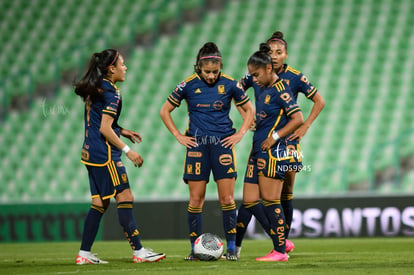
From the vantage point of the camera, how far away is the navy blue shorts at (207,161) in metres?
6.29

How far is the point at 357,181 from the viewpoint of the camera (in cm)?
1209

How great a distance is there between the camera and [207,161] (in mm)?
6324

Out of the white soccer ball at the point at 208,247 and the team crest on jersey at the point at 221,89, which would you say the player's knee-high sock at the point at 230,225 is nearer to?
the white soccer ball at the point at 208,247

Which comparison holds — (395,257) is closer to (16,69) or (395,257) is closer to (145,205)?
(145,205)

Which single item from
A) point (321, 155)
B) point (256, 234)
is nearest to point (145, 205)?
point (256, 234)

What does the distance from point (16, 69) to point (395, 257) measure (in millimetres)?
10532

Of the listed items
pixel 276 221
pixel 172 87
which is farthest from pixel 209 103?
pixel 172 87

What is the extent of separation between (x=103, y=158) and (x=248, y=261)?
58.2 inches

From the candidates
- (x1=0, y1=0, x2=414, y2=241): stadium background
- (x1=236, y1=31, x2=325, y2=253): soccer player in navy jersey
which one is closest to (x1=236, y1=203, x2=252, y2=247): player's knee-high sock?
(x1=236, y1=31, x2=325, y2=253): soccer player in navy jersey

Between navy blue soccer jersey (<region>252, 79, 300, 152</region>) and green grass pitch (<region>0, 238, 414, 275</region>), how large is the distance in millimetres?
1087

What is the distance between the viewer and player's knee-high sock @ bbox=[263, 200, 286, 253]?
6180 millimetres

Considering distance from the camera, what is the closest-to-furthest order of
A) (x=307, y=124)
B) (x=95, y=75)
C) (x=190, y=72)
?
(x=95, y=75), (x=307, y=124), (x=190, y=72)

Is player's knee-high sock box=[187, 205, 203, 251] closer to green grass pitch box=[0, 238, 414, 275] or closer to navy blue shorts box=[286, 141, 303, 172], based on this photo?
green grass pitch box=[0, 238, 414, 275]

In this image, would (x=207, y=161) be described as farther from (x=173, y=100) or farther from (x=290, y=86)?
(x=290, y=86)
